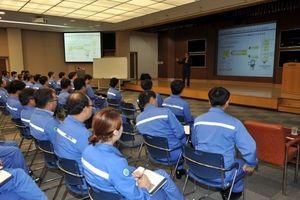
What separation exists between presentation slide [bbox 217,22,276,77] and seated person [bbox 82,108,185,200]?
35.6 feet

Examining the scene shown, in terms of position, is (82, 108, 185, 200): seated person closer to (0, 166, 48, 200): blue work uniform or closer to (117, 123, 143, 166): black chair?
(0, 166, 48, 200): blue work uniform

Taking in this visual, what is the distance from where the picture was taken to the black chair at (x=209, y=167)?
1.86m

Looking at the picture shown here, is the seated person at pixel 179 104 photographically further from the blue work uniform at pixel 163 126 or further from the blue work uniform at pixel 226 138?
the blue work uniform at pixel 226 138

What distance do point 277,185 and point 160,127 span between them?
169cm

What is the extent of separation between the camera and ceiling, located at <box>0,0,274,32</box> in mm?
7160

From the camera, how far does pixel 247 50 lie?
11.2 meters

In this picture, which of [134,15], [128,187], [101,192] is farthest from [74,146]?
[134,15]

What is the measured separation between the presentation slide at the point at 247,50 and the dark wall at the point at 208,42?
238 mm

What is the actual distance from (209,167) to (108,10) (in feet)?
25.6

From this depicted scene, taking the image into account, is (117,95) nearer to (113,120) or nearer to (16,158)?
(16,158)

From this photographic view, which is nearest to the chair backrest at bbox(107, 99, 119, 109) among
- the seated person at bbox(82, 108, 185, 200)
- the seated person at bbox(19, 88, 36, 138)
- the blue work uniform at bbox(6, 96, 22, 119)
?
the blue work uniform at bbox(6, 96, 22, 119)

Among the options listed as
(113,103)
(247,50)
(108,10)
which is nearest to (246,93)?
(247,50)

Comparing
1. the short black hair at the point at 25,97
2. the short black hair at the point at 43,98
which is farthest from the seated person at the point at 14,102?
the short black hair at the point at 43,98

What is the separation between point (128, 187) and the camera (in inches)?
52.7
